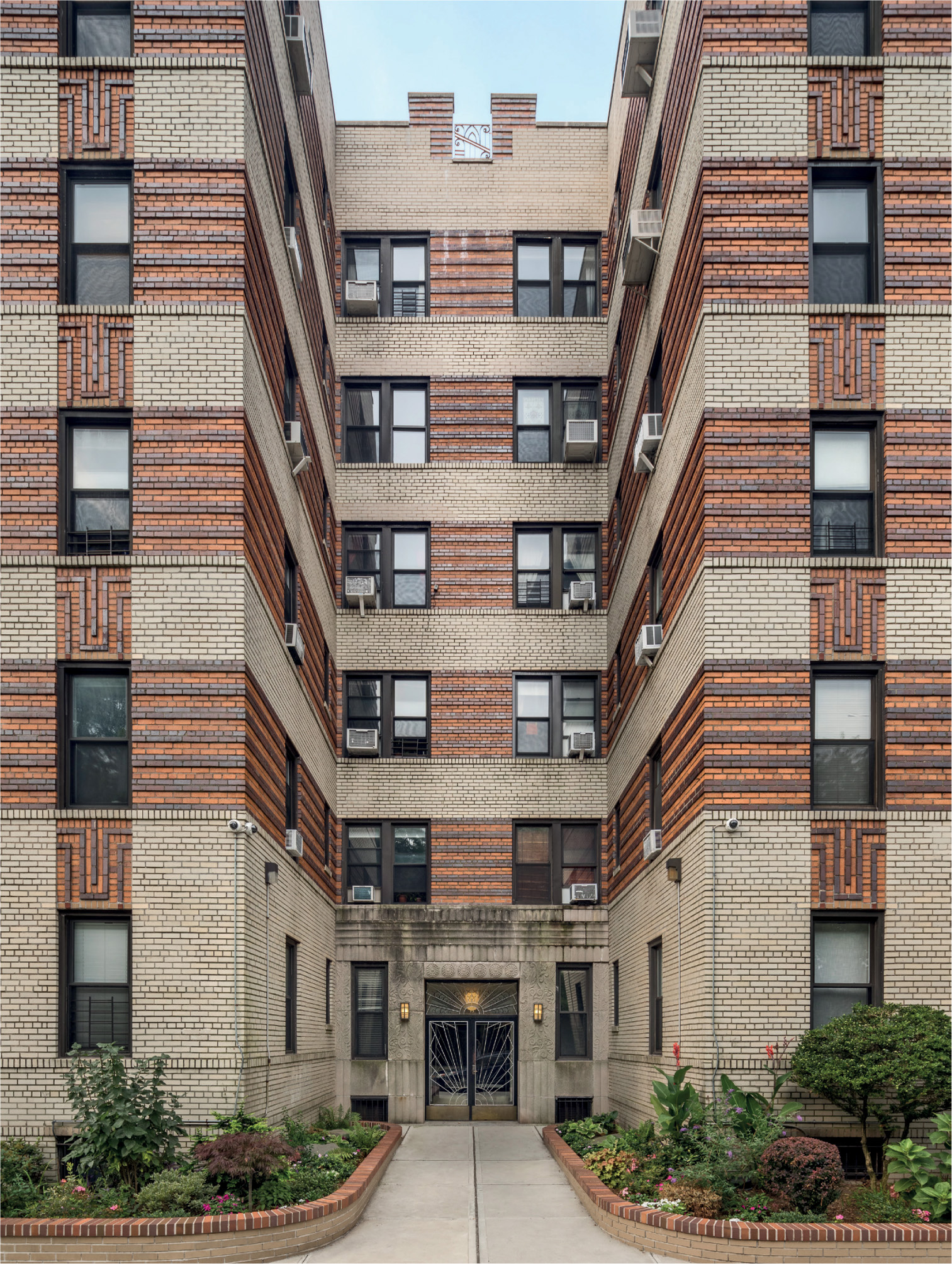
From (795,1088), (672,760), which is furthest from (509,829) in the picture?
(795,1088)

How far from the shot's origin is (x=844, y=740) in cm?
1545

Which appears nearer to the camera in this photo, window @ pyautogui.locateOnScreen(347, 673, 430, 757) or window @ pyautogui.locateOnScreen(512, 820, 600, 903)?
window @ pyautogui.locateOnScreen(512, 820, 600, 903)

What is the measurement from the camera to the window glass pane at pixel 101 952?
593 inches

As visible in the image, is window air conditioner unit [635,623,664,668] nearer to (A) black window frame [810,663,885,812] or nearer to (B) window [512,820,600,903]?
(A) black window frame [810,663,885,812]

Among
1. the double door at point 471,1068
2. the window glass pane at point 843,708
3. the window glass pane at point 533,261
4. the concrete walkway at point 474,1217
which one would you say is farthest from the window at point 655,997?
the window glass pane at point 533,261

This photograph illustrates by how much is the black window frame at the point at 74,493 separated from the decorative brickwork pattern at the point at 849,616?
26.2 ft

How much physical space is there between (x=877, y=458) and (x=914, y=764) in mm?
3587

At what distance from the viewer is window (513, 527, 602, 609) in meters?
27.0

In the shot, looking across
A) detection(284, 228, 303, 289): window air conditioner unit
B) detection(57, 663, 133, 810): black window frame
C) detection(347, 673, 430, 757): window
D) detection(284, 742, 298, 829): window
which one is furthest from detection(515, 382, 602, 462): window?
detection(57, 663, 133, 810): black window frame

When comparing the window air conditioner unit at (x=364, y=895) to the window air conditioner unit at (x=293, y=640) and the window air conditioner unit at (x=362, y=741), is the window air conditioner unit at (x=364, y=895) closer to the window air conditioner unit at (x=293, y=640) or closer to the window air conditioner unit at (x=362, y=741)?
the window air conditioner unit at (x=362, y=741)

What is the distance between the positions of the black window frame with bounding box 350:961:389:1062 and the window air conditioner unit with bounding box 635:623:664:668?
9328 millimetres

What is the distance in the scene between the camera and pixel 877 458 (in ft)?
51.6

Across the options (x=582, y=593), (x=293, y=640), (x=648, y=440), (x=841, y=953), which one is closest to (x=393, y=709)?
(x=582, y=593)

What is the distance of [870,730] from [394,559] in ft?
44.2
